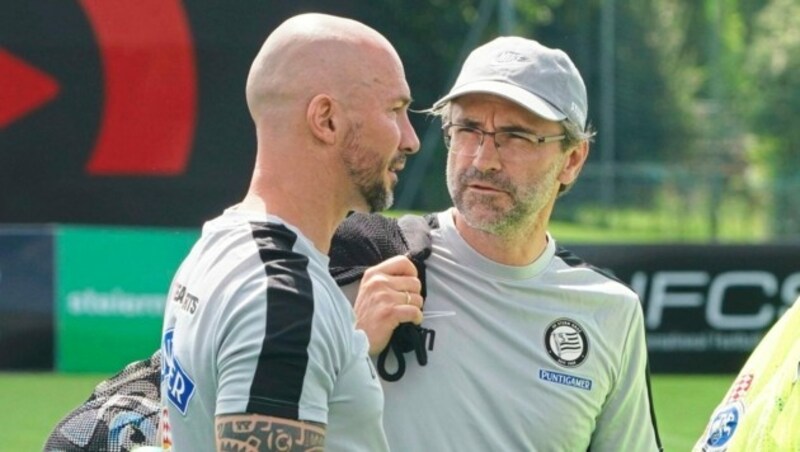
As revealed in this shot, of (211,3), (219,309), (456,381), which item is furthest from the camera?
(211,3)

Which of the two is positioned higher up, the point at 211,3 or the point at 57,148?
the point at 211,3

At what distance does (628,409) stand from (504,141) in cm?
60

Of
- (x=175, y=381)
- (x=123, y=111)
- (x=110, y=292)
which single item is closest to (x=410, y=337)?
(x=175, y=381)

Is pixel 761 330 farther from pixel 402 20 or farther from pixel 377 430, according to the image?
pixel 377 430

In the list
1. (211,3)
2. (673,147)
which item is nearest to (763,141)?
(673,147)

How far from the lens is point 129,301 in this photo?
12344 mm

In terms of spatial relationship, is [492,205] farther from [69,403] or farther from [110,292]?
[110,292]

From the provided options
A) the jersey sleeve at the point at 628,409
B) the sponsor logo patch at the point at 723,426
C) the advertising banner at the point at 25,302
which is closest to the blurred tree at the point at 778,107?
the advertising banner at the point at 25,302

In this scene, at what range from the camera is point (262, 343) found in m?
2.39

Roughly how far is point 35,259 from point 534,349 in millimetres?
9333

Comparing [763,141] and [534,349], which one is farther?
[763,141]

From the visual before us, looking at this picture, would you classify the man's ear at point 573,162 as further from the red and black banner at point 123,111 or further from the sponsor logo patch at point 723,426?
the red and black banner at point 123,111

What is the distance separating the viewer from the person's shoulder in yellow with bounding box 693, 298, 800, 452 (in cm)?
255

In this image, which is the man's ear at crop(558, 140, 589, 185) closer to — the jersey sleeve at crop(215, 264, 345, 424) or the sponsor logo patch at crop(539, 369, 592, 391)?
the sponsor logo patch at crop(539, 369, 592, 391)
